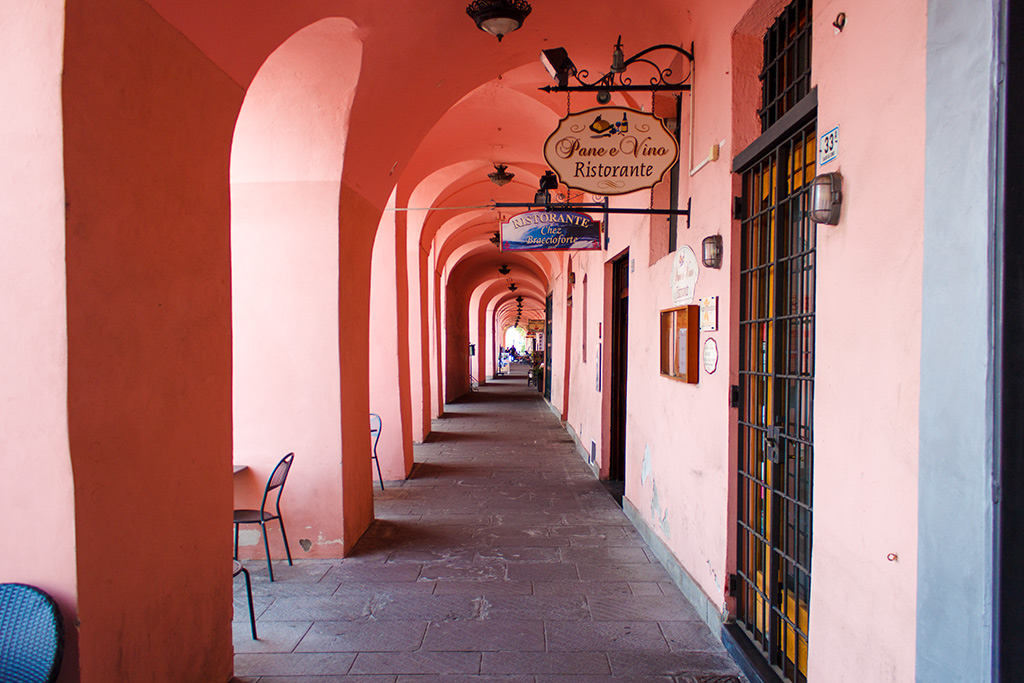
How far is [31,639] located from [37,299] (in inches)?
41.8

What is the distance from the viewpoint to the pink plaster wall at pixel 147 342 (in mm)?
2145

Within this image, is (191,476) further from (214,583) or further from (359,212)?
(359,212)

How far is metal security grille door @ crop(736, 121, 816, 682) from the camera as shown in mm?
2875

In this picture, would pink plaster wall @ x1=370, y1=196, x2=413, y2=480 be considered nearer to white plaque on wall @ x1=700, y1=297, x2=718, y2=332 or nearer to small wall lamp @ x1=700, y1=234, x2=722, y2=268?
white plaque on wall @ x1=700, y1=297, x2=718, y2=332

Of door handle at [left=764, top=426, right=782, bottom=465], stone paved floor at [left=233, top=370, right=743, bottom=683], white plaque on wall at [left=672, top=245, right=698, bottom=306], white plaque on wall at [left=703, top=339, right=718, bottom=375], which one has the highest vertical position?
white plaque on wall at [left=672, top=245, right=698, bottom=306]

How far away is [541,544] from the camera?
542 centimetres

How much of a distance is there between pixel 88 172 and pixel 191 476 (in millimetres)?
1337

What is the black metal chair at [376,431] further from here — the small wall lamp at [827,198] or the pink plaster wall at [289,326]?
the small wall lamp at [827,198]

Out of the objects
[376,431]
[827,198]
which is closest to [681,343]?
[827,198]

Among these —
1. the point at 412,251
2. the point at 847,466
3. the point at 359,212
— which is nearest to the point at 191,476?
the point at 847,466

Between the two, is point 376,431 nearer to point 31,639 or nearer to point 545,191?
point 545,191

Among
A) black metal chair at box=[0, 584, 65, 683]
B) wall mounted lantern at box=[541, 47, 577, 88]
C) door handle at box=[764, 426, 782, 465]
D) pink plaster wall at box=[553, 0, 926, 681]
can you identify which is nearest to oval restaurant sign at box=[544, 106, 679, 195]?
wall mounted lantern at box=[541, 47, 577, 88]

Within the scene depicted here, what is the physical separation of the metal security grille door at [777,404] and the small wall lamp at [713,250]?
160 millimetres

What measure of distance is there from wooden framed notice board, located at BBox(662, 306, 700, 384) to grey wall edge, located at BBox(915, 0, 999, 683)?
2.33m
